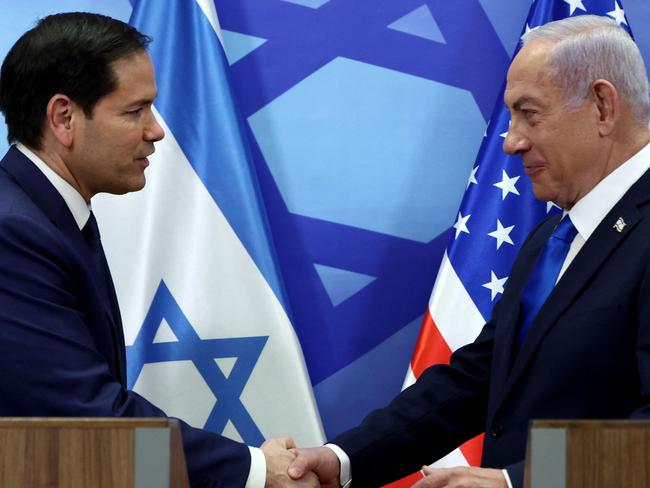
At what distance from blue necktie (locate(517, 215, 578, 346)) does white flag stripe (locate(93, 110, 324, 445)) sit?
885mm

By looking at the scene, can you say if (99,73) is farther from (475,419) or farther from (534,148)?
(475,419)

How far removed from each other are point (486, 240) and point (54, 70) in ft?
4.63

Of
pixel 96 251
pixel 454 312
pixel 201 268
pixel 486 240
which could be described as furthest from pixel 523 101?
pixel 201 268

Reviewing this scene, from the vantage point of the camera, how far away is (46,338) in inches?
95.0

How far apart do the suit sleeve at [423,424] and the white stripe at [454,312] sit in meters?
0.42

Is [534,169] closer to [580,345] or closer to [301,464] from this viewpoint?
[580,345]

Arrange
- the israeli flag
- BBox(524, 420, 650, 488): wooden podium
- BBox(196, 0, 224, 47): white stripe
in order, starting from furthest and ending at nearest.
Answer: BBox(196, 0, 224, 47): white stripe
the israeli flag
BBox(524, 420, 650, 488): wooden podium

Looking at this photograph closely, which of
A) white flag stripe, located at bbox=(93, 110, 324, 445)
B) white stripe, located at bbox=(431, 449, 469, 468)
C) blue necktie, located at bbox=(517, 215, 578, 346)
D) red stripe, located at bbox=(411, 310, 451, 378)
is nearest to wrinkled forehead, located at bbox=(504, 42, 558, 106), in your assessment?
blue necktie, located at bbox=(517, 215, 578, 346)

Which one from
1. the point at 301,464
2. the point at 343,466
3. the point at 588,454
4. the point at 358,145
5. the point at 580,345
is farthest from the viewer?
the point at 358,145

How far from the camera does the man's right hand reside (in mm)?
2850

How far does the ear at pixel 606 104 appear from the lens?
2.67 metres

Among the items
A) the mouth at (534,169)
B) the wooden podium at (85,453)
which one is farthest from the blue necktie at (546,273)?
the wooden podium at (85,453)

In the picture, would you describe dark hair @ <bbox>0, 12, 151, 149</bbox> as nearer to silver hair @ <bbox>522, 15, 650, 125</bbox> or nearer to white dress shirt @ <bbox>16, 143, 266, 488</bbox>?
white dress shirt @ <bbox>16, 143, 266, 488</bbox>

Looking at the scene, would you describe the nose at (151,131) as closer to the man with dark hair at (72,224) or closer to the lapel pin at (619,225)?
the man with dark hair at (72,224)
